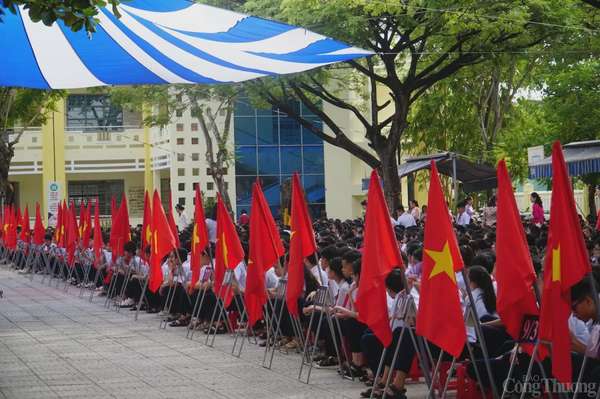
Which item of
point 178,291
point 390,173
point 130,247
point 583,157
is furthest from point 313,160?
point 178,291

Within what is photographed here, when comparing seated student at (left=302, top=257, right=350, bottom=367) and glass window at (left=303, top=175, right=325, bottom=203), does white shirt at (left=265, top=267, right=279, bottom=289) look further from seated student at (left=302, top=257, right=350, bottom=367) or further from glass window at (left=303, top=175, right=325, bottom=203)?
glass window at (left=303, top=175, right=325, bottom=203)

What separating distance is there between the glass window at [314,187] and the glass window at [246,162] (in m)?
2.45

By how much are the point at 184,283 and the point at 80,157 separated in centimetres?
3171

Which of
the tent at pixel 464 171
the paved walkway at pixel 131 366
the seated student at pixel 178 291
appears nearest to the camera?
the paved walkway at pixel 131 366

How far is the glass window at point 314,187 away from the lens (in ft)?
146

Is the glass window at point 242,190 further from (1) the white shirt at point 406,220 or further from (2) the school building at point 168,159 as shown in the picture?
(1) the white shirt at point 406,220

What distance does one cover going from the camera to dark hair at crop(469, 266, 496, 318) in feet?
28.0

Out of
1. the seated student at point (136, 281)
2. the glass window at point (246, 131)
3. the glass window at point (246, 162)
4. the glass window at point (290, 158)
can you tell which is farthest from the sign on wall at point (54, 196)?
the glass window at point (290, 158)

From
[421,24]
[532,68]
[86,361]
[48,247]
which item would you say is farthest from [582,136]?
[86,361]

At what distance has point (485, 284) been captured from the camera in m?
8.57

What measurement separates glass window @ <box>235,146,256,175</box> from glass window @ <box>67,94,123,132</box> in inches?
243

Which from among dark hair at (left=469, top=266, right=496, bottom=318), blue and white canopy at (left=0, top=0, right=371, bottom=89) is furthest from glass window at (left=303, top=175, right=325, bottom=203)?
dark hair at (left=469, top=266, right=496, bottom=318)

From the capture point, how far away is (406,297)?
28.1ft

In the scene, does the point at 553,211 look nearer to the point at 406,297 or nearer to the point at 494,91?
the point at 406,297
